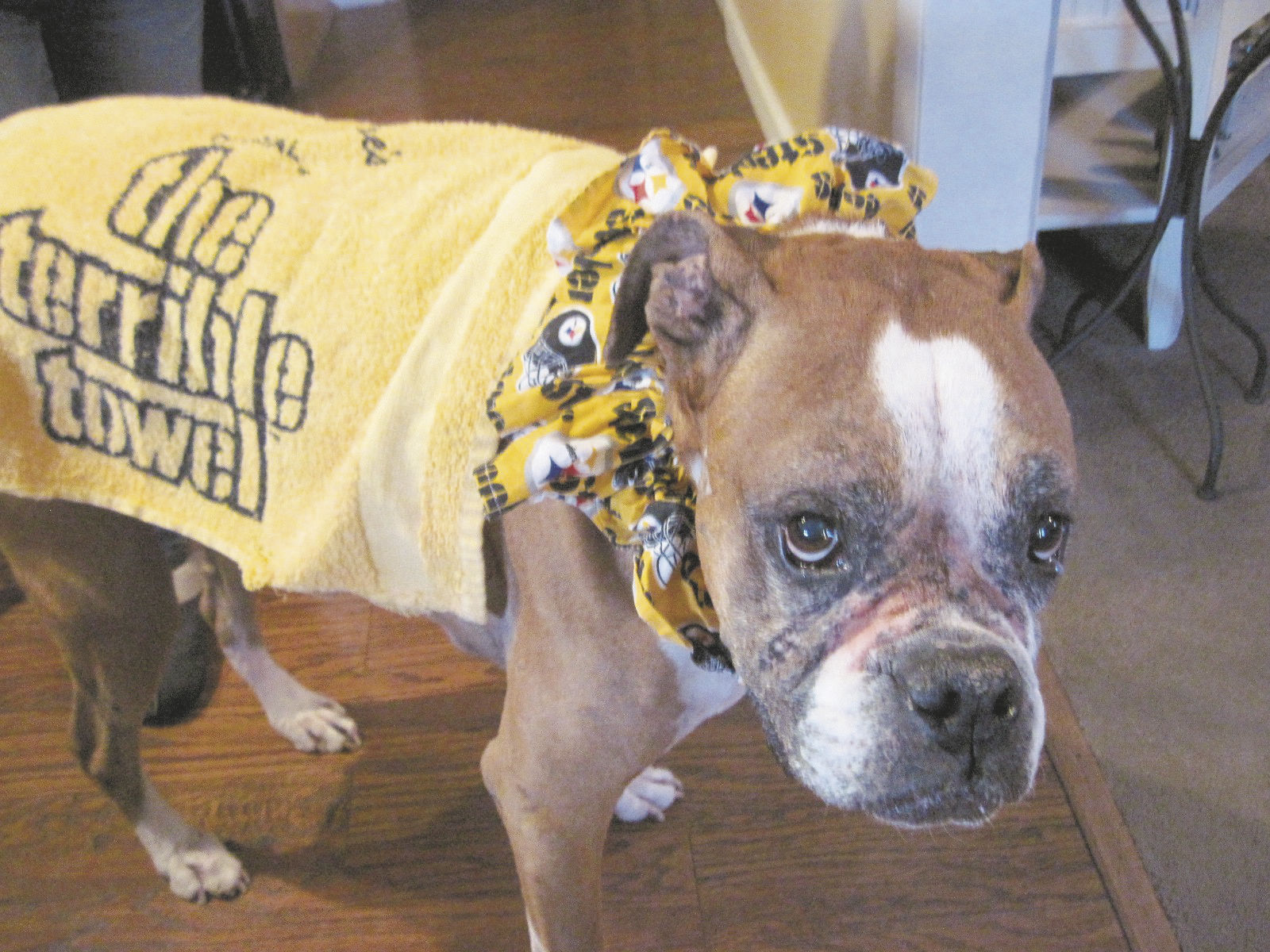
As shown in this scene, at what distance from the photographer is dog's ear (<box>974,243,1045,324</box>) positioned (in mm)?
953

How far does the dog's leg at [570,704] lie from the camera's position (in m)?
1.02

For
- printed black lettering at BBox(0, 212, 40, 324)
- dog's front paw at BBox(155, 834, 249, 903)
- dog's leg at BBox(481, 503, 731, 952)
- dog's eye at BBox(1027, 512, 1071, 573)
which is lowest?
dog's front paw at BBox(155, 834, 249, 903)

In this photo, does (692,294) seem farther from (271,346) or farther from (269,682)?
(269,682)

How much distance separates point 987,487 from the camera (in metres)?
0.80

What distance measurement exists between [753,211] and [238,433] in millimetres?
589

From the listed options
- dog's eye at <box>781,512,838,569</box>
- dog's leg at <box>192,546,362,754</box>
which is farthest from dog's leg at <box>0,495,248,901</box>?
dog's eye at <box>781,512,838,569</box>

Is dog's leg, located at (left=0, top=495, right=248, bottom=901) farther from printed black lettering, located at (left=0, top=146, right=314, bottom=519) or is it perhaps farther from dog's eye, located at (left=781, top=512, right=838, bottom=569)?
dog's eye, located at (left=781, top=512, right=838, bottom=569)

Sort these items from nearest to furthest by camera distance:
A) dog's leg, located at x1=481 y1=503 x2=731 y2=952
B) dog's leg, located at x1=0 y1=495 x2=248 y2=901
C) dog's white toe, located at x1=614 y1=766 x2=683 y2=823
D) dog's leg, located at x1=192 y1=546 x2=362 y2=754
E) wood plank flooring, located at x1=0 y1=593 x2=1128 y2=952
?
dog's leg, located at x1=481 y1=503 x2=731 y2=952 < dog's leg, located at x1=0 y1=495 x2=248 y2=901 < wood plank flooring, located at x1=0 y1=593 x2=1128 y2=952 < dog's white toe, located at x1=614 y1=766 x2=683 y2=823 < dog's leg, located at x1=192 y1=546 x2=362 y2=754

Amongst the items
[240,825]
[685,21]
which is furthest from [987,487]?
[685,21]

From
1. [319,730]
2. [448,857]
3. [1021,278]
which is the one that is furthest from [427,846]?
[1021,278]

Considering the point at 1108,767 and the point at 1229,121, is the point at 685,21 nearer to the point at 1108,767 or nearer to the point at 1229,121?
the point at 1229,121

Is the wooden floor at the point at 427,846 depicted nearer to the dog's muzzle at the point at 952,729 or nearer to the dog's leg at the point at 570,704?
the dog's leg at the point at 570,704

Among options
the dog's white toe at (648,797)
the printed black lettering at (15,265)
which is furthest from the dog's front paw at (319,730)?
the printed black lettering at (15,265)

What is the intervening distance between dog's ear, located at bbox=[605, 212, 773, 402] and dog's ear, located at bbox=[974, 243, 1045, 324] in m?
0.24
